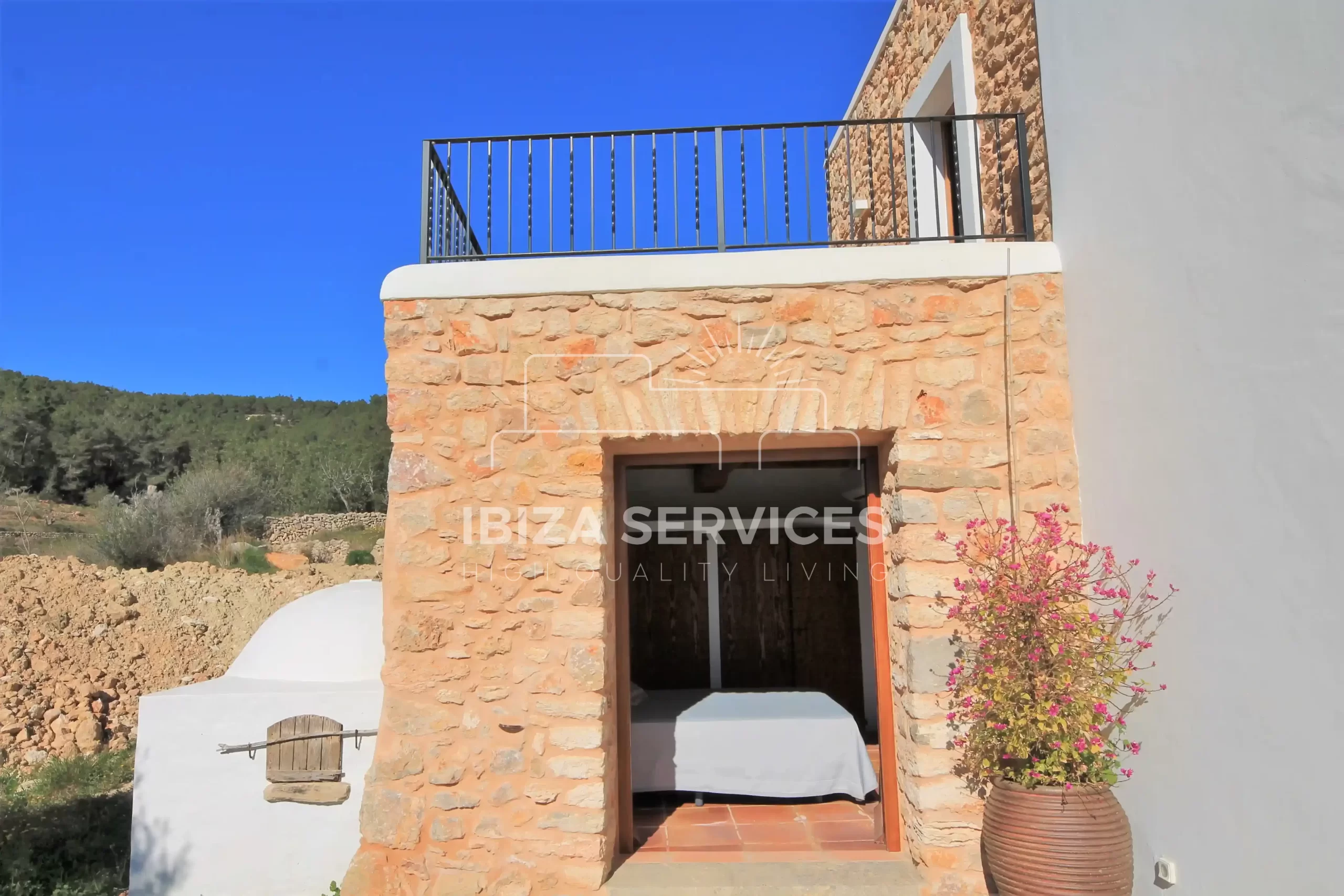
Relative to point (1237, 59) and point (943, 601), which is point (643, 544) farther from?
point (1237, 59)

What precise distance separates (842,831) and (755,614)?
14.9 feet

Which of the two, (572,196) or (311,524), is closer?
(572,196)

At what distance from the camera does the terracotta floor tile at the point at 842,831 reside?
4.72 meters

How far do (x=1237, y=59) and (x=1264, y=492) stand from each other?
1.42 metres

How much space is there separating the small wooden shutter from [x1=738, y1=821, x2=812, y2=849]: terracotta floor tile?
92.2 inches

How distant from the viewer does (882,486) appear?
439 cm

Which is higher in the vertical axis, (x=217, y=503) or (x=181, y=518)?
(x=217, y=503)

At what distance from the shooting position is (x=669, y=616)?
30.8 feet

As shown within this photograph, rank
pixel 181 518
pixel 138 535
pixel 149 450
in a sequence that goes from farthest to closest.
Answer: pixel 149 450
pixel 181 518
pixel 138 535

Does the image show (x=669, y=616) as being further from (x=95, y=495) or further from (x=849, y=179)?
(x=95, y=495)

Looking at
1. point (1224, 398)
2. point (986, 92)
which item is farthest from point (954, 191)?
point (1224, 398)

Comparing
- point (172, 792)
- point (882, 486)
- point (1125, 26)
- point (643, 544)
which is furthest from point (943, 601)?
point (643, 544)

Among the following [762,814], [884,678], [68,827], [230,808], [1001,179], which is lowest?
[68,827]

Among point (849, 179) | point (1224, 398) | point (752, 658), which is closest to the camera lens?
point (1224, 398)
